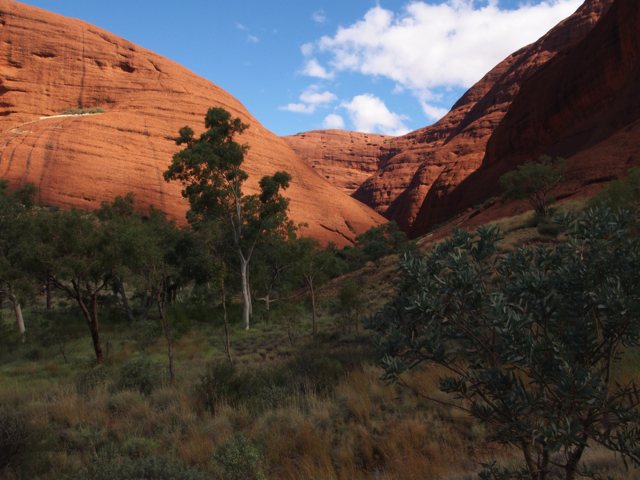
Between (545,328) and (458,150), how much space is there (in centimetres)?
6709

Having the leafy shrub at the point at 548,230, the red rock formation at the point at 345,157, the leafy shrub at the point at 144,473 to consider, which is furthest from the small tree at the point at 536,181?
the red rock formation at the point at 345,157

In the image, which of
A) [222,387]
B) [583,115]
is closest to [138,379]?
[222,387]

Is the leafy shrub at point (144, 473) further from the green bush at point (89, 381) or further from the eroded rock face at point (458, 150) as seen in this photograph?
the eroded rock face at point (458, 150)

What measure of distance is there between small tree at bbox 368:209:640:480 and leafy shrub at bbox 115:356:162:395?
21.6 ft

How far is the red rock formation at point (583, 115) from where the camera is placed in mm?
23688

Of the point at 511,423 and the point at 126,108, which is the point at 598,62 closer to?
the point at 511,423

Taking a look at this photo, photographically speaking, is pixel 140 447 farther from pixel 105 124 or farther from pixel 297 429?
pixel 105 124

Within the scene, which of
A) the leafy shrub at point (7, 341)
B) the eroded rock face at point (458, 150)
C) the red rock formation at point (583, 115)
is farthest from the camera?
the eroded rock face at point (458, 150)

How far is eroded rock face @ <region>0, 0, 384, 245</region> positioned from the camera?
3644 cm

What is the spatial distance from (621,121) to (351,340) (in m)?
32.1

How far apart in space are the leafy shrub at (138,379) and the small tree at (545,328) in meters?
6.58

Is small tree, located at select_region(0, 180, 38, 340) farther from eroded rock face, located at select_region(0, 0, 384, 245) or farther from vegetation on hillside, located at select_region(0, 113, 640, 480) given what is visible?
eroded rock face, located at select_region(0, 0, 384, 245)

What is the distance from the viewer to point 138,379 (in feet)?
23.1

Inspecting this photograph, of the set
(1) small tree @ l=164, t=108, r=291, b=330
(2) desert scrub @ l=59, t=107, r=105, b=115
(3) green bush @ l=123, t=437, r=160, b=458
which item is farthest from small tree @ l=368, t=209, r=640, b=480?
(2) desert scrub @ l=59, t=107, r=105, b=115
